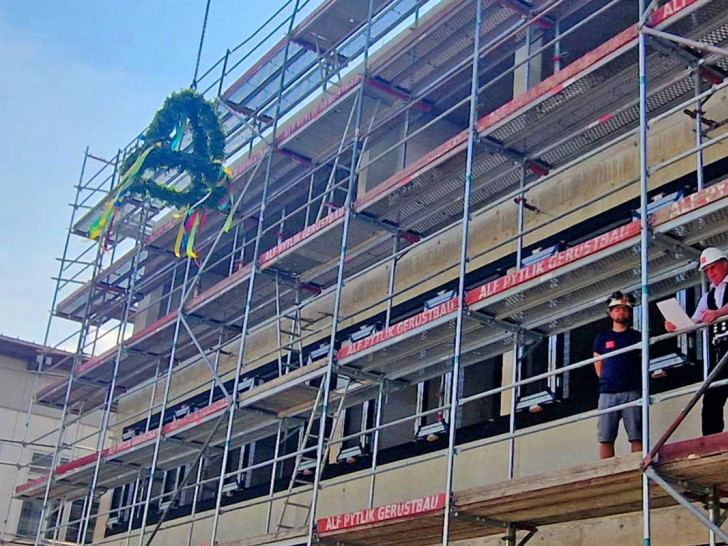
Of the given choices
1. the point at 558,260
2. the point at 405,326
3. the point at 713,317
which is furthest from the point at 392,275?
the point at 713,317

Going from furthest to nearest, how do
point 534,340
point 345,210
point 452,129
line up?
point 452,129
point 345,210
point 534,340

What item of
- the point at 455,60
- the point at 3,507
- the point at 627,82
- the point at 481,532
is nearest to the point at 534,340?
the point at 481,532

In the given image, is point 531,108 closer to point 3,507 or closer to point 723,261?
point 723,261

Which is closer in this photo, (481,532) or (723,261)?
(723,261)

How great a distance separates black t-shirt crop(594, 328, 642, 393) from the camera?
9117 mm

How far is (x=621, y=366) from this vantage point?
30.0 feet

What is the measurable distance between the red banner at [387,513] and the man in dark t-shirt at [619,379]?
1.69 meters

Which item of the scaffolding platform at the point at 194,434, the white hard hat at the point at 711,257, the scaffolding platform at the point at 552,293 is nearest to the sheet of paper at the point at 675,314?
the white hard hat at the point at 711,257

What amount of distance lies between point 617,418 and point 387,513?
8.60ft

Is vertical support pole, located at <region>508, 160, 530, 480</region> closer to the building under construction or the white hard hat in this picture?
the building under construction

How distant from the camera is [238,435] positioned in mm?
16953

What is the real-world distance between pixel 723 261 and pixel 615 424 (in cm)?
177

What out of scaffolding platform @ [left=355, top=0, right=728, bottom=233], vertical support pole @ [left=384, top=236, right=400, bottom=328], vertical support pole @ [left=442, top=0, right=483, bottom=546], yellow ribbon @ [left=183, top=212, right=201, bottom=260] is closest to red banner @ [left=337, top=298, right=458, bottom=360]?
vertical support pole @ [left=442, top=0, right=483, bottom=546]

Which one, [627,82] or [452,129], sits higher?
[452,129]
